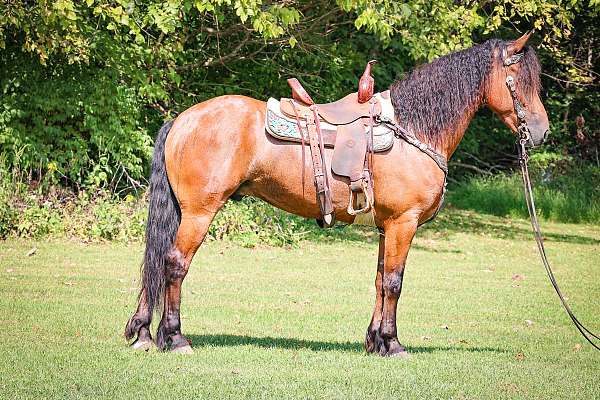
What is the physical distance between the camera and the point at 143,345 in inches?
257

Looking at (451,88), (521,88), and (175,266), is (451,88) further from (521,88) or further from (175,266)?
(175,266)

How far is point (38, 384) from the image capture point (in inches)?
212

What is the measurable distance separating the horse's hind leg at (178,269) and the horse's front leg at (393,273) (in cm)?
131

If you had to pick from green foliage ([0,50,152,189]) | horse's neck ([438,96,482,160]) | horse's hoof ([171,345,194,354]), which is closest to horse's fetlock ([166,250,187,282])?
horse's hoof ([171,345,194,354])

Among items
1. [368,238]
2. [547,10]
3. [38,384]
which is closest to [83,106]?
[368,238]

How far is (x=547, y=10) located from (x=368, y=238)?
482 cm

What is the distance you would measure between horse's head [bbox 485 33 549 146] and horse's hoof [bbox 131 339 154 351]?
310 centimetres

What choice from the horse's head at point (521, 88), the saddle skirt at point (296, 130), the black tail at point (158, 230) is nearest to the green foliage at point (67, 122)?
the black tail at point (158, 230)

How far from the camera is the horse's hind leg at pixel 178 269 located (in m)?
6.45

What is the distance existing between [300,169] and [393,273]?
1.01 metres

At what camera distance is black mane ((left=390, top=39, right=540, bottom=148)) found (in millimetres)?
6738

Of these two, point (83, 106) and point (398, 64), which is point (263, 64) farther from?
point (398, 64)

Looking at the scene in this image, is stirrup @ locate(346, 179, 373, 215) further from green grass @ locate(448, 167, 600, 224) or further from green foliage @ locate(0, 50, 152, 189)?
green grass @ locate(448, 167, 600, 224)

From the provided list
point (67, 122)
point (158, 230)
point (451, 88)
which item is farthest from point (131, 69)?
point (451, 88)
